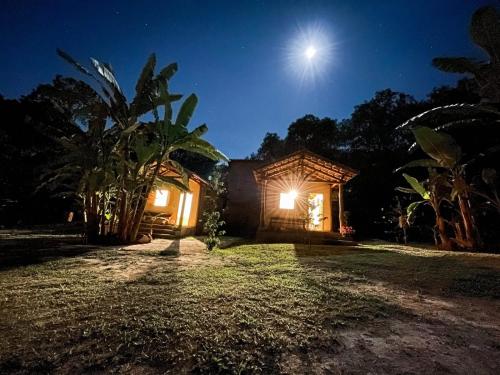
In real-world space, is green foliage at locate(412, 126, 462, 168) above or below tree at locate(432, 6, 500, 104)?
below

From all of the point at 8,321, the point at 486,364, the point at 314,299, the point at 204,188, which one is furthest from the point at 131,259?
the point at 204,188

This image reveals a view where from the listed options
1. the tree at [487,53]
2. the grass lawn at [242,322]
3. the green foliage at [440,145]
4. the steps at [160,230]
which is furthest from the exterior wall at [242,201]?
the grass lawn at [242,322]

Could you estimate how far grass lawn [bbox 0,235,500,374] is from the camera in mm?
1601

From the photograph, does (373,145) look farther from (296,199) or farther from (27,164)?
(27,164)

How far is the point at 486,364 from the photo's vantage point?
1611 millimetres

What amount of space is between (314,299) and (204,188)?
14.6m

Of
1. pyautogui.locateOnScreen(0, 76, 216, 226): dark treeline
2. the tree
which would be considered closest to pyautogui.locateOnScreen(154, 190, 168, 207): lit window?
pyautogui.locateOnScreen(0, 76, 216, 226): dark treeline

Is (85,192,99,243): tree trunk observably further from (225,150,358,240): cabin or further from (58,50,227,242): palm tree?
(225,150,358,240): cabin

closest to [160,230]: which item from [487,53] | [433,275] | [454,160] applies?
[433,275]

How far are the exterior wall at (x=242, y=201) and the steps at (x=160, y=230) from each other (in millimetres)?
6012

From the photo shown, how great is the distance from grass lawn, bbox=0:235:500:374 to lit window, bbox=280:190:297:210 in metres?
10.0

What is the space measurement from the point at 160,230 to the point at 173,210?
2019mm

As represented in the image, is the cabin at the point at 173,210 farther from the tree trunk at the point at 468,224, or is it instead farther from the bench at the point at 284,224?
the tree trunk at the point at 468,224

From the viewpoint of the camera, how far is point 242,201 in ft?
61.3
